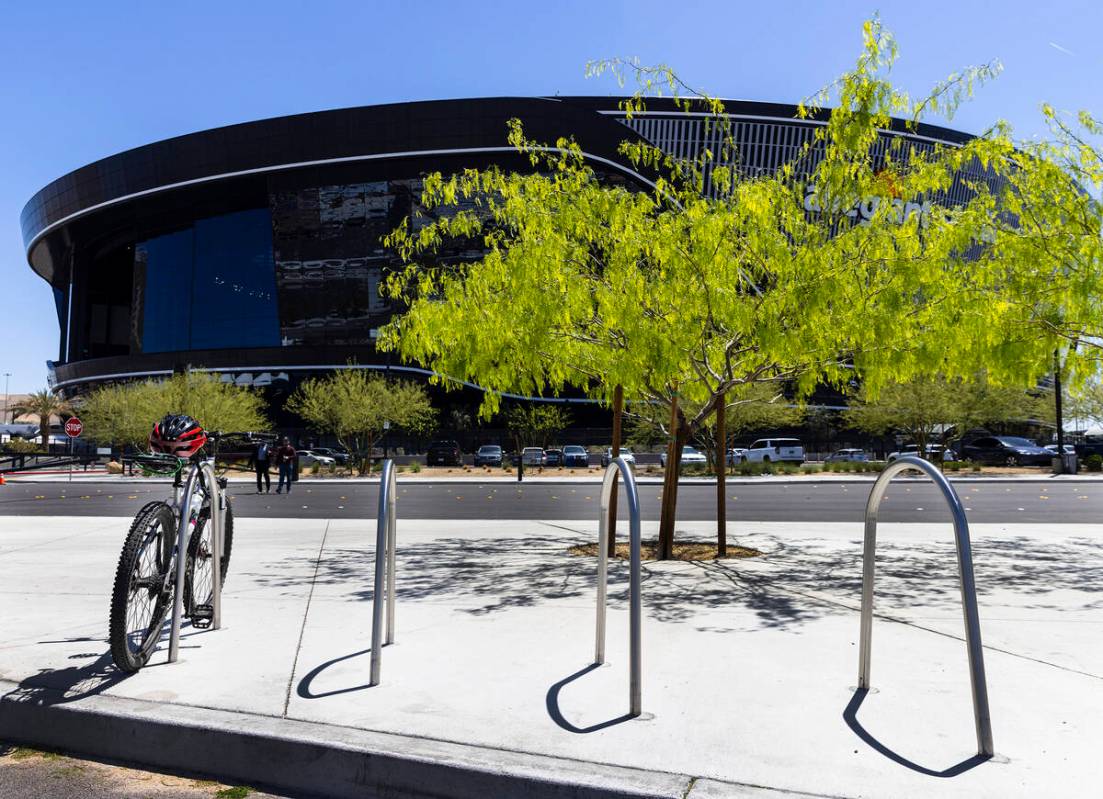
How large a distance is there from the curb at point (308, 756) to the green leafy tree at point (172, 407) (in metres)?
44.0

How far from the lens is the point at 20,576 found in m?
9.05

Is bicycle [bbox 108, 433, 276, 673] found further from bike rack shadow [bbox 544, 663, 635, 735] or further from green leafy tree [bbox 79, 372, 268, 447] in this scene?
green leafy tree [bbox 79, 372, 268, 447]

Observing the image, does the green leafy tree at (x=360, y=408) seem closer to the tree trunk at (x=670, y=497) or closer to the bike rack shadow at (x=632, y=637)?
the tree trunk at (x=670, y=497)

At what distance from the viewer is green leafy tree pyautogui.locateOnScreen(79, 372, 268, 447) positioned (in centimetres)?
4847

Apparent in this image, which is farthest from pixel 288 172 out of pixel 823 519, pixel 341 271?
pixel 823 519

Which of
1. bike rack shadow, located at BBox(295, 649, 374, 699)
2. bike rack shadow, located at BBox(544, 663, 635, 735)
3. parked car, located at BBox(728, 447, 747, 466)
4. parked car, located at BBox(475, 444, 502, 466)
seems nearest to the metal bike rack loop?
bike rack shadow, located at BBox(295, 649, 374, 699)

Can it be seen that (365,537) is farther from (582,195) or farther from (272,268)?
(272,268)

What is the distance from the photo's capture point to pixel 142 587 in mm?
5176

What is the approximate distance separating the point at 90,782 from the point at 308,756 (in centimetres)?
97

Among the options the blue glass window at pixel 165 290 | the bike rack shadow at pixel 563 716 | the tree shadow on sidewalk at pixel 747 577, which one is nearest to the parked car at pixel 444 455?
the blue glass window at pixel 165 290

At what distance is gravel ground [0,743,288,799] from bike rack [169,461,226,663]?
119 cm

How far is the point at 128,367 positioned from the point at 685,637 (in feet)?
259

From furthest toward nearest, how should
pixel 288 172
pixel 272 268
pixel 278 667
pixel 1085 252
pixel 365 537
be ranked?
1. pixel 272 268
2. pixel 288 172
3. pixel 365 537
4. pixel 1085 252
5. pixel 278 667

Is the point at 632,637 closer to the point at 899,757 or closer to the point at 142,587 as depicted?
the point at 899,757
